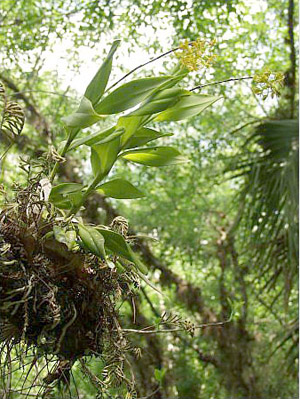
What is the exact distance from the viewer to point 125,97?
58 centimetres

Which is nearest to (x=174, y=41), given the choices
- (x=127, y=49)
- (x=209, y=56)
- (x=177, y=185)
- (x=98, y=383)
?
(x=127, y=49)

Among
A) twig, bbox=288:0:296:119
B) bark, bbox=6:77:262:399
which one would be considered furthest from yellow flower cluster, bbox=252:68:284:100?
bark, bbox=6:77:262:399

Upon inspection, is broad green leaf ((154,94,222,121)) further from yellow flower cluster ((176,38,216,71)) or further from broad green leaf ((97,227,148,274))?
broad green leaf ((97,227,148,274))

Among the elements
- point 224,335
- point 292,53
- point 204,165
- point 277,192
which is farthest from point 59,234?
point 204,165

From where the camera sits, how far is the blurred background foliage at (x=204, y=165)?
2.06 metres

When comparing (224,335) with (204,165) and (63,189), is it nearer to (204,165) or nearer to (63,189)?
(204,165)

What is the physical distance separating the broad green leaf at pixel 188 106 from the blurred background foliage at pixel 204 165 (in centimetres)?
129

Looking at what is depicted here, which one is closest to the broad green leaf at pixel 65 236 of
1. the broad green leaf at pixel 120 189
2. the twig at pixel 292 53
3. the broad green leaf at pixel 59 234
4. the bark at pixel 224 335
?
the broad green leaf at pixel 59 234

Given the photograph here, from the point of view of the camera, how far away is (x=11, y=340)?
592 millimetres

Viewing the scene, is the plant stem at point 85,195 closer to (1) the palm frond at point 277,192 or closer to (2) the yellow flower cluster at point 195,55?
(2) the yellow flower cluster at point 195,55

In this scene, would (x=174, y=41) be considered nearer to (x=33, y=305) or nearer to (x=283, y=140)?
(x=283, y=140)

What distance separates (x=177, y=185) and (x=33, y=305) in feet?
8.56

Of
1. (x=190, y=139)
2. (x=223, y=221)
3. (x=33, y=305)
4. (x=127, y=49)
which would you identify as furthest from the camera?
(x=223, y=221)

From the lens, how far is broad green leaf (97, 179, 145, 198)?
635 mm
